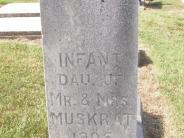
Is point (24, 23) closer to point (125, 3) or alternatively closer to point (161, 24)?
point (161, 24)

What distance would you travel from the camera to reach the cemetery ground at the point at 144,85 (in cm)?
479

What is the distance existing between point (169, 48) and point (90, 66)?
447 centimetres

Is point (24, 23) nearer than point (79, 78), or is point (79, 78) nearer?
point (79, 78)

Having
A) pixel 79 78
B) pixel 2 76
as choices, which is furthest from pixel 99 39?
pixel 2 76

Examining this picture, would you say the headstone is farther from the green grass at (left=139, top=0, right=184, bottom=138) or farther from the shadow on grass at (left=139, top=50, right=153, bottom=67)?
the shadow on grass at (left=139, top=50, right=153, bottom=67)

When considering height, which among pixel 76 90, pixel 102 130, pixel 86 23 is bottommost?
pixel 102 130

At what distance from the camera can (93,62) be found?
10.7 feet

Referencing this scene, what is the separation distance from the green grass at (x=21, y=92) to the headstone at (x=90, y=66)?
1195 millimetres

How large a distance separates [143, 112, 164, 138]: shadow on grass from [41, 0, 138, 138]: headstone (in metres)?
Answer: 1.21

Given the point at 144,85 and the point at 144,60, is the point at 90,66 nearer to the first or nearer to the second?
the point at 144,85

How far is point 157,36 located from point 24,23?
2.72m

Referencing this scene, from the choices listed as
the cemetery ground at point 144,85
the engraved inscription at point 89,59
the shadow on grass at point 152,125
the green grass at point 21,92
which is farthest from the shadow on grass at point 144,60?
the engraved inscription at point 89,59

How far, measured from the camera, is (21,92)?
5633 millimetres

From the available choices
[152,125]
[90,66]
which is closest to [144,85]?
[152,125]
